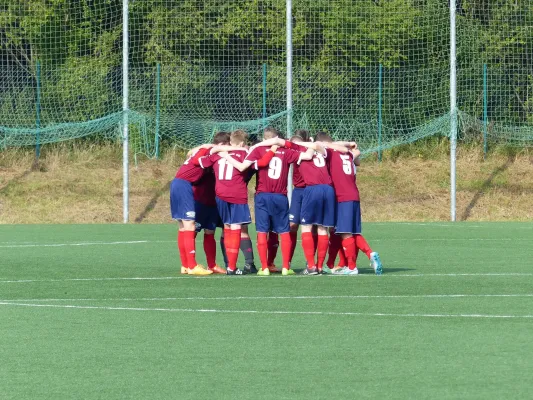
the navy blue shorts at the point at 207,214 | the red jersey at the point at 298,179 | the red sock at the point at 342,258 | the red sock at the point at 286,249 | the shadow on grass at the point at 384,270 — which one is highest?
the red jersey at the point at 298,179

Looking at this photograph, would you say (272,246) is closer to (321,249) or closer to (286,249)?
(286,249)

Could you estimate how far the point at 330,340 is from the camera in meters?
7.87

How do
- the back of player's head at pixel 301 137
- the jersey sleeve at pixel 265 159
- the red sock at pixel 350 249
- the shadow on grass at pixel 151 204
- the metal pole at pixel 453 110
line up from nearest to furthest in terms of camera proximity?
the jersey sleeve at pixel 265 159
the red sock at pixel 350 249
the back of player's head at pixel 301 137
the metal pole at pixel 453 110
the shadow on grass at pixel 151 204

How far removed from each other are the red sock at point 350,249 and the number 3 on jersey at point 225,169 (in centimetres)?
145

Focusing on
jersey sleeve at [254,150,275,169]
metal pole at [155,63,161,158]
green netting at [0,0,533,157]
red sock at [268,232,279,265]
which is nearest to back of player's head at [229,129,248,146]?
jersey sleeve at [254,150,275,169]

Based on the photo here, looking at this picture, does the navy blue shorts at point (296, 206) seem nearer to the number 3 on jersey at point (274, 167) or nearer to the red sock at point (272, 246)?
the red sock at point (272, 246)

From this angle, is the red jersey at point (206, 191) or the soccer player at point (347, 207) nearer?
the soccer player at point (347, 207)

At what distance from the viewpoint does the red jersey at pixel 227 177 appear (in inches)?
509

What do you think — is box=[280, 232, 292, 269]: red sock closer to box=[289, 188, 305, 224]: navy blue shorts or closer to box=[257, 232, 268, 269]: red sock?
box=[257, 232, 268, 269]: red sock

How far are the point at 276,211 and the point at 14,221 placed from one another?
531 inches

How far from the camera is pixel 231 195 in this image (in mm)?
12953

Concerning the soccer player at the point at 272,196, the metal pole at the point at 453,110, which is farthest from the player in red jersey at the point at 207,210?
the metal pole at the point at 453,110

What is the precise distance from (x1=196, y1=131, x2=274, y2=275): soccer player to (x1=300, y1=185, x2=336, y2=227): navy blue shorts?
653 millimetres

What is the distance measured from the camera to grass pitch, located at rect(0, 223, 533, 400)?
637 cm
